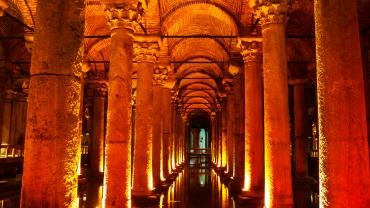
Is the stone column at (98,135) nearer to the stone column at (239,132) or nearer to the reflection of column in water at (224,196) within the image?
the reflection of column in water at (224,196)

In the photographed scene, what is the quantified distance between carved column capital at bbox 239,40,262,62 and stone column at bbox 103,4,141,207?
4.72 meters

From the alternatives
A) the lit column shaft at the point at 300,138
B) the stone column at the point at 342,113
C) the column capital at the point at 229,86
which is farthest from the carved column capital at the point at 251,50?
the lit column shaft at the point at 300,138

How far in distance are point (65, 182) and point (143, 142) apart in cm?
707

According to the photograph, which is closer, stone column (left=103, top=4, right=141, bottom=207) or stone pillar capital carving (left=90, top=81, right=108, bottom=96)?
stone column (left=103, top=4, right=141, bottom=207)

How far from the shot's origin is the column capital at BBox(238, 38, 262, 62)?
A: 37.7 feet

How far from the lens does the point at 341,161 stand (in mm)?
4035

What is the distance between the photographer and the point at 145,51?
11531 millimetres

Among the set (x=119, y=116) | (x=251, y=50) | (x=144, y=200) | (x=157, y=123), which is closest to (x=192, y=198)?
(x=144, y=200)

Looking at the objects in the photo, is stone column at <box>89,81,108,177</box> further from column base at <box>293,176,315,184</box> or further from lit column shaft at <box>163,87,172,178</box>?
column base at <box>293,176,315,184</box>

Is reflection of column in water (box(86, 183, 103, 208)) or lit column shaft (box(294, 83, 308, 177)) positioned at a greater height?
lit column shaft (box(294, 83, 308, 177))

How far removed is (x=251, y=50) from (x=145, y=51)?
146 inches

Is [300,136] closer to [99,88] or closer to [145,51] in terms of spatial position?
[145,51]

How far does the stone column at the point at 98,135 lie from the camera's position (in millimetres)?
18953

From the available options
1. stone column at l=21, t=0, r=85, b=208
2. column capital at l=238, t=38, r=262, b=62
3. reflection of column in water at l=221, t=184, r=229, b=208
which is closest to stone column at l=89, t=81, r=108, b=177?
reflection of column in water at l=221, t=184, r=229, b=208
